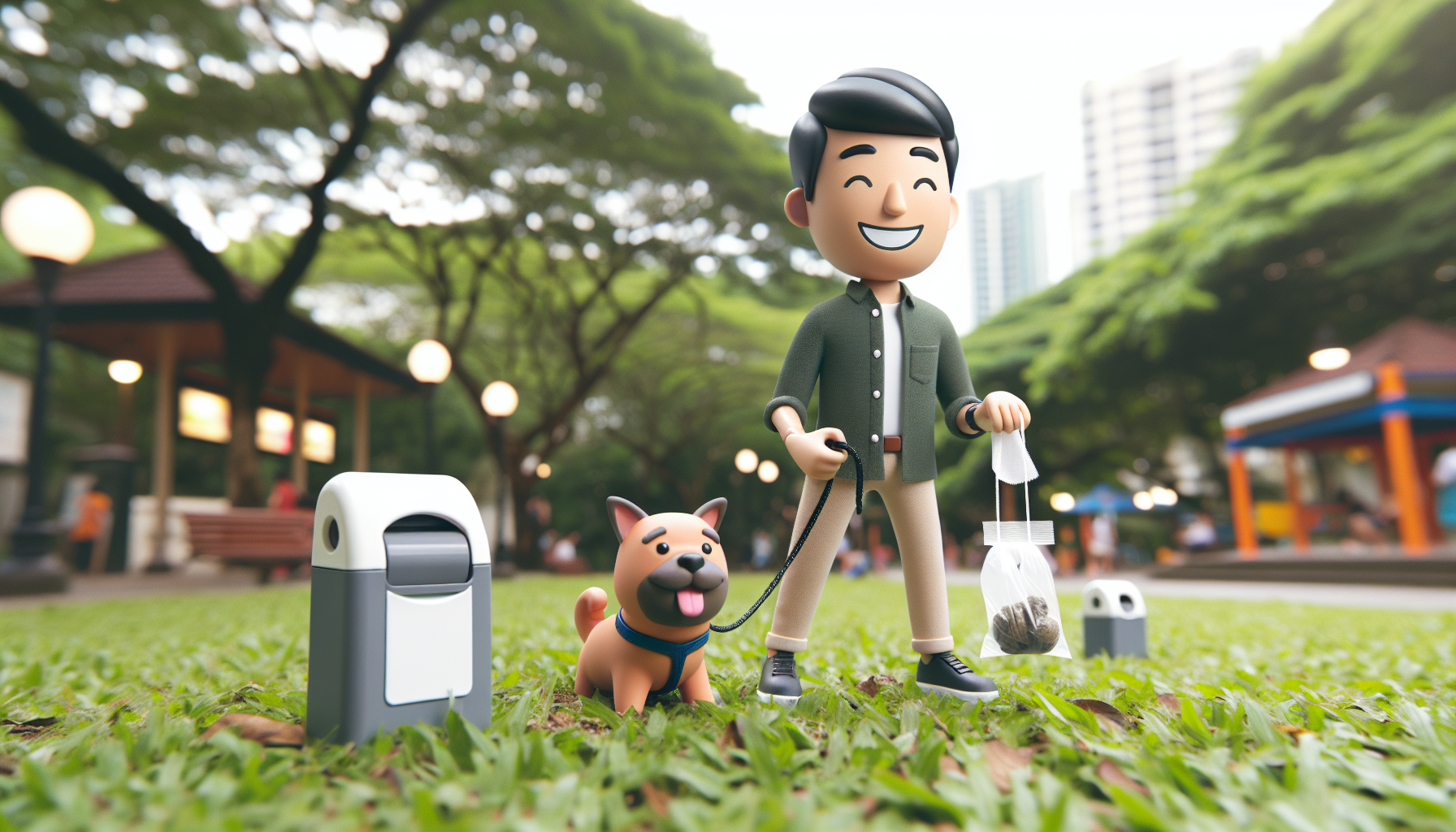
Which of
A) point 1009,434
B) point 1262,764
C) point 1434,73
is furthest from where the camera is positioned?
point 1434,73

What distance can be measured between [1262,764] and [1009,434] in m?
0.98

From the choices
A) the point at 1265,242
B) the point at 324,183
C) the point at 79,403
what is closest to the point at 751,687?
the point at 324,183

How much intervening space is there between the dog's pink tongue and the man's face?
3.69 ft

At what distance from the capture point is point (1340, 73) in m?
14.5

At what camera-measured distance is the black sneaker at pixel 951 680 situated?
2207mm

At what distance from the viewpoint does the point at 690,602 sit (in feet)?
6.40

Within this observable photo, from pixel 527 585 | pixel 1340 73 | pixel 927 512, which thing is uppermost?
pixel 1340 73

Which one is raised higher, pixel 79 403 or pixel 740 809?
pixel 79 403

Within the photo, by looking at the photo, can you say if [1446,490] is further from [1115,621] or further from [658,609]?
[658,609]

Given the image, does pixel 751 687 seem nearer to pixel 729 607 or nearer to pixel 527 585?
pixel 729 607

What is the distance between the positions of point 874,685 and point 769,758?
102cm

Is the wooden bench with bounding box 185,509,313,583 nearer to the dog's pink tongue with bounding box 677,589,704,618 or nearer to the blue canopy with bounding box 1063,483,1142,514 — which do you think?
the dog's pink tongue with bounding box 677,589,704,618

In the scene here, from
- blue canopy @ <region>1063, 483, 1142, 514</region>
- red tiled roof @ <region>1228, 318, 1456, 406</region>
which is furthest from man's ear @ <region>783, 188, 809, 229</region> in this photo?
blue canopy @ <region>1063, 483, 1142, 514</region>

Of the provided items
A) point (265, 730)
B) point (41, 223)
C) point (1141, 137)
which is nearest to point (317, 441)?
point (41, 223)
